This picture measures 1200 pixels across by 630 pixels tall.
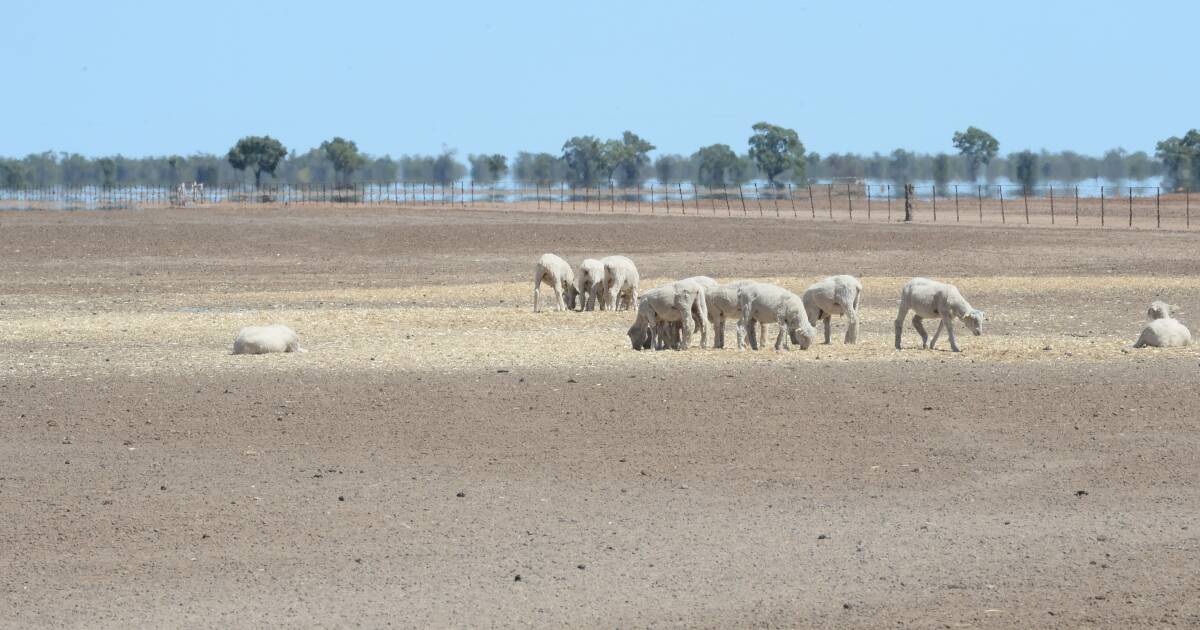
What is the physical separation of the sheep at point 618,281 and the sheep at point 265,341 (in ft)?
23.8

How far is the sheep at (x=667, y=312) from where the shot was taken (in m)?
20.5

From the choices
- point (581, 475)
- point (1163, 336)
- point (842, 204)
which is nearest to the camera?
point (581, 475)

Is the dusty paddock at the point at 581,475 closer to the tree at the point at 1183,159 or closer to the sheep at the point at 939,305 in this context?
the sheep at the point at 939,305

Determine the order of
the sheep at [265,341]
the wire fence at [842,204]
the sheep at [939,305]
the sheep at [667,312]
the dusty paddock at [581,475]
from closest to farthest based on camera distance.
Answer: the dusty paddock at [581,475]
the sheep at [939,305]
the sheep at [667,312]
the sheep at [265,341]
the wire fence at [842,204]

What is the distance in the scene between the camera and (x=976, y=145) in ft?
515

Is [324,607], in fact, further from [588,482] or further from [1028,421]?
[1028,421]

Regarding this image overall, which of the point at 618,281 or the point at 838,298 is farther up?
the point at 618,281

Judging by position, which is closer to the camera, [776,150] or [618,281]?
[618,281]

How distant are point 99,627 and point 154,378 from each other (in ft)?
32.6

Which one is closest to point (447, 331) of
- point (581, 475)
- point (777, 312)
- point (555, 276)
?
point (555, 276)

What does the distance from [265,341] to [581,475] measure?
28.4ft

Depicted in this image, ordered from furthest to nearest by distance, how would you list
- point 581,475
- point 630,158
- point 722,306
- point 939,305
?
1. point 630,158
2. point 722,306
3. point 939,305
4. point 581,475

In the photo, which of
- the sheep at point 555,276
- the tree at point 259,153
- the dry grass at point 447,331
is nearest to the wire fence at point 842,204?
the tree at point 259,153

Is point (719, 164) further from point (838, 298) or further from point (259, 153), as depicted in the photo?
point (838, 298)
